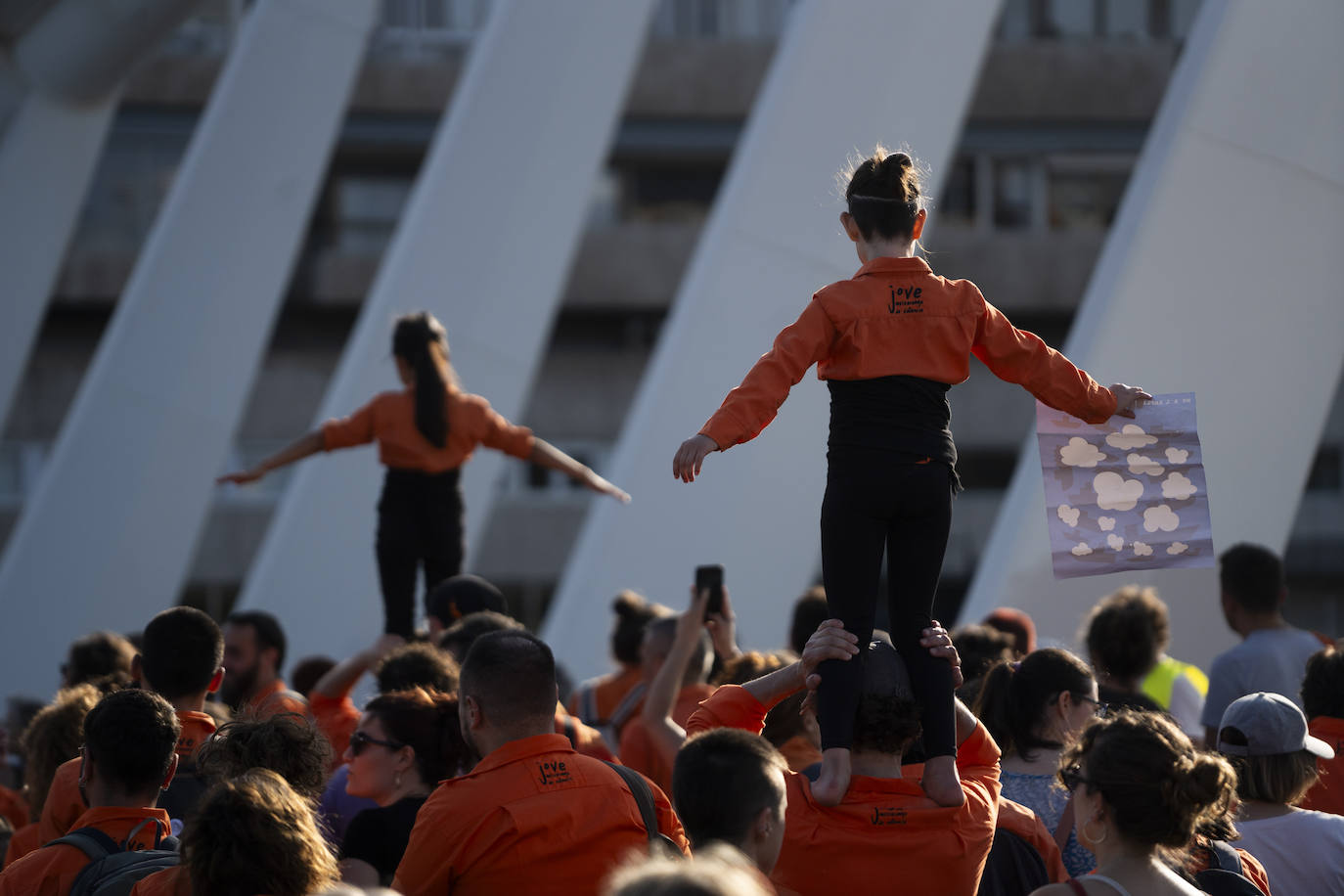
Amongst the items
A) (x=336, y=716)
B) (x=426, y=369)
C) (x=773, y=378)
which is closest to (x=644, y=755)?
(x=336, y=716)

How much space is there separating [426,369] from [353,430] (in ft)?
1.48

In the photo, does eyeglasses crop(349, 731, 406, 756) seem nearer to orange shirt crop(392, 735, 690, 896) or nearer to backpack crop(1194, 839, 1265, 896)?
orange shirt crop(392, 735, 690, 896)

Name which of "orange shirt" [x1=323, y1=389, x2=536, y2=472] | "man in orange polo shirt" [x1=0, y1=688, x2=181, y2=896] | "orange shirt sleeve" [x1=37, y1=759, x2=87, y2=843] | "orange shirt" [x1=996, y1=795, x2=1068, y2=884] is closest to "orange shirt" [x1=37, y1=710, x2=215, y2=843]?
"orange shirt sleeve" [x1=37, y1=759, x2=87, y2=843]

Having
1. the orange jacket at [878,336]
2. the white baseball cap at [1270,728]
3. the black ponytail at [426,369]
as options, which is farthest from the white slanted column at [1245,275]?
the orange jacket at [878,336]

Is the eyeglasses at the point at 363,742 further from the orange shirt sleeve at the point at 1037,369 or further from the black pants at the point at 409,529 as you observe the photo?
the black pants at the point at 409,529

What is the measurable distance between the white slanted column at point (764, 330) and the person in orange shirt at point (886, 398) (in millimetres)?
5537

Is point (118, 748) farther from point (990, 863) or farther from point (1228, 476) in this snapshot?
point (1228, 476)

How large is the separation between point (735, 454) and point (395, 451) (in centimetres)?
304

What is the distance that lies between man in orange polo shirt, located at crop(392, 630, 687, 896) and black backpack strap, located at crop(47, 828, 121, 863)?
2.08ft

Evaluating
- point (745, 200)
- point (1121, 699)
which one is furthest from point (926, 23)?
point (1121, 699)

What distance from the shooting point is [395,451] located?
6.55m

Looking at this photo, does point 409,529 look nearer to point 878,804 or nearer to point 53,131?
point 878,804

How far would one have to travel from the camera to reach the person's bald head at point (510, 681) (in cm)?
326

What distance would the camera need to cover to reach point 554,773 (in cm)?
320
